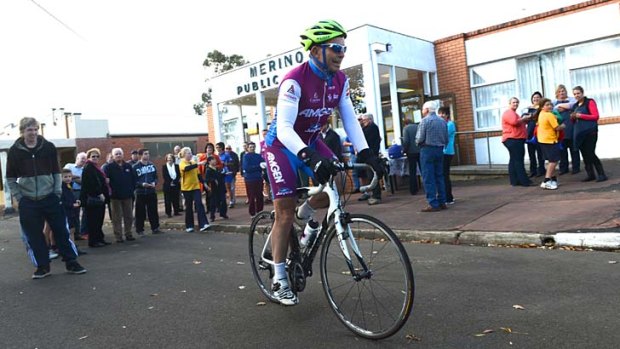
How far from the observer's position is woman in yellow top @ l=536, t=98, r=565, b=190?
29.7ft

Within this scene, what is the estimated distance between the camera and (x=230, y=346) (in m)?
3.30

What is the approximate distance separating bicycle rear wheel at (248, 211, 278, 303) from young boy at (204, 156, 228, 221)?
266 inches

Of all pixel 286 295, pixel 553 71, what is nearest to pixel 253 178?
pixel 286 295

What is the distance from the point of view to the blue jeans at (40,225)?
6.22m

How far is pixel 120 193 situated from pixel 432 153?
598 cm

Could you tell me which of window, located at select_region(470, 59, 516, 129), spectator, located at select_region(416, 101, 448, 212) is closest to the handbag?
spectator, located at select_region(416, 101, 448, 212)

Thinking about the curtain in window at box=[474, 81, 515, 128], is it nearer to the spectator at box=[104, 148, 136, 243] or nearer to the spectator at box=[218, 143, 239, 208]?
the spectator at box=[218, 143, 239, 208]

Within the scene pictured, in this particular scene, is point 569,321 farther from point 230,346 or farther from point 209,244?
point 209,244

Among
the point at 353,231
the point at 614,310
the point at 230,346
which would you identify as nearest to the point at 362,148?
the point at 353,231

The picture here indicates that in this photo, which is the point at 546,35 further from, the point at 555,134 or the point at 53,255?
the point at 53,255

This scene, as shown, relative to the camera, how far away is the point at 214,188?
11.3 meters

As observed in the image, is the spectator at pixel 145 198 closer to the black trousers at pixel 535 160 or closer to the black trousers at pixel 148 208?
the black trousers at pixel 148 208

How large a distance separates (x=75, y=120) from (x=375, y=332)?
133 feet

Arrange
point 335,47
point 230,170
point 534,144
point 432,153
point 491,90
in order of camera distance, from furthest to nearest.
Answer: point 230,170 < point 491,90 < point 534,144 < point 432,153 < point 335,47
